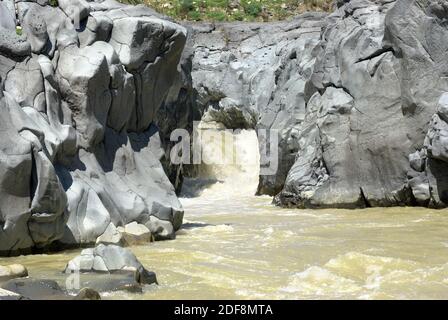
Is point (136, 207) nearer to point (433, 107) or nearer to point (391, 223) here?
point (391, 223)

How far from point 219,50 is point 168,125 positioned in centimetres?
475

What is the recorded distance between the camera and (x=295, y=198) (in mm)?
17219

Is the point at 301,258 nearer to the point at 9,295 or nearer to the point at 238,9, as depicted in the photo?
the point at 9,295

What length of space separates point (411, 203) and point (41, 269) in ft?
31.2

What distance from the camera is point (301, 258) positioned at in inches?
343

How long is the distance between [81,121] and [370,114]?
304 inches

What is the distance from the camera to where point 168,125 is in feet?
73.7

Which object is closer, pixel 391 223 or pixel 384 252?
pixel 384 252

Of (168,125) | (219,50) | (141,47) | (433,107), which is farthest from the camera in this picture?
(219,50)

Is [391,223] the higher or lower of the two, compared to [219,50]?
lower
